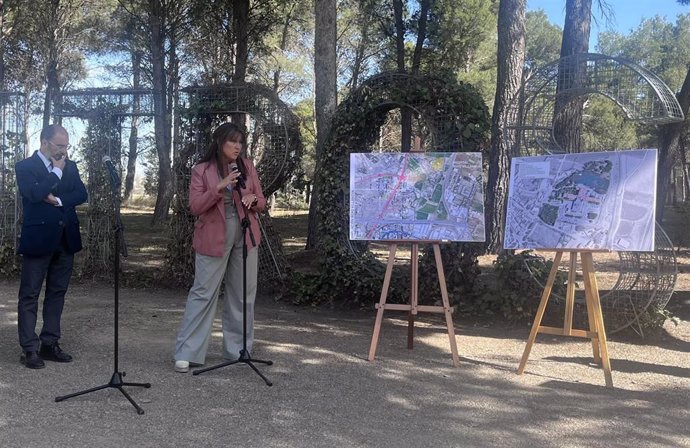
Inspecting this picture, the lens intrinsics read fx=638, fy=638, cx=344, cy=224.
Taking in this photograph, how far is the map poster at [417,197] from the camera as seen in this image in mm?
5129

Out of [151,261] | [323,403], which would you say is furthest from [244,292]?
[151,261]

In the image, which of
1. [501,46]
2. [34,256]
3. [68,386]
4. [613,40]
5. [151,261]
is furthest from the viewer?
[613,40]

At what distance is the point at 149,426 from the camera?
3582mm

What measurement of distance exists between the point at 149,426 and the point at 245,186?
179 cm

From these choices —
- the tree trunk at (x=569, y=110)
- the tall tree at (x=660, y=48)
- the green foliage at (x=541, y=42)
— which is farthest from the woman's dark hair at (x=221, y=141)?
the green foliage at (x=541, y=42)

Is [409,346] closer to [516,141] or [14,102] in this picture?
[516,141]

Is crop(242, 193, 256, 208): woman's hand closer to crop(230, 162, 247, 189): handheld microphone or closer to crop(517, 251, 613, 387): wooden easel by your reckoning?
crop(230, 162, 247, 189): handheld microphone

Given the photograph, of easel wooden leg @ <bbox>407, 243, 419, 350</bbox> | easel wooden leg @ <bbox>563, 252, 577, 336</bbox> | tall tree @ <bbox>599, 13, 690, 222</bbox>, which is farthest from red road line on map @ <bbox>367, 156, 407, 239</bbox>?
tall tree @ <bbox>599, 13, 690, 222</bbox>

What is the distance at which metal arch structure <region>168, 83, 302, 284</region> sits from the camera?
7637mm

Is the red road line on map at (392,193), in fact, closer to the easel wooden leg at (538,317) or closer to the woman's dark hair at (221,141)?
the woman's dark hair at (221,141)

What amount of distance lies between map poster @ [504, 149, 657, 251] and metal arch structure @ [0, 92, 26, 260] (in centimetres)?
657

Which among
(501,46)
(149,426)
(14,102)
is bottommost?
(149,426)

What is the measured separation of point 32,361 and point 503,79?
7104 mm

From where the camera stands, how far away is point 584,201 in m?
4.61
